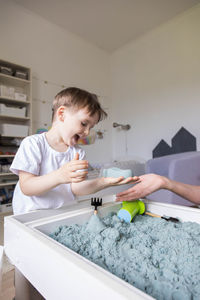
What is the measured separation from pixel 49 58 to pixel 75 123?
249 centimetres

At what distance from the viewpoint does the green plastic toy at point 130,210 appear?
586mm

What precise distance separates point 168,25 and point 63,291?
3365mm

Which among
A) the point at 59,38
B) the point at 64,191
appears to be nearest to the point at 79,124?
the point at 64,191

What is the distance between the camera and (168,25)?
9.12 feet

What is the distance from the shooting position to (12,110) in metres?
2.14

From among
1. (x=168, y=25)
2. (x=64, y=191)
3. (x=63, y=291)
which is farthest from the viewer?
(x=168, y=25)

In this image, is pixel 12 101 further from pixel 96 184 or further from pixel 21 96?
pixel 96 184

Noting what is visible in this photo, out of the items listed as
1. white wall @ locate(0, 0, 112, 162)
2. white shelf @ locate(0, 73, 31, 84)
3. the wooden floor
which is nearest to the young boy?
the wooden floor

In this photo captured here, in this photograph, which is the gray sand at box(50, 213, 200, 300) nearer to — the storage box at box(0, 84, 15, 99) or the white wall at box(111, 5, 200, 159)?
the storage box at box(0, 84, 15, 99)

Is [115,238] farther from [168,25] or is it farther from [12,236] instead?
[168,25]

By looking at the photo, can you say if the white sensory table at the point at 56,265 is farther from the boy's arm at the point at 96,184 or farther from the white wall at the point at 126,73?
the white wall at the point at 126,73

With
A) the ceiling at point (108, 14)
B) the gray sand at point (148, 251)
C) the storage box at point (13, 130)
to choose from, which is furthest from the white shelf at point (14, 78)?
the gray sand at point (148, 251)

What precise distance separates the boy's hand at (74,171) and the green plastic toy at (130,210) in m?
0.19

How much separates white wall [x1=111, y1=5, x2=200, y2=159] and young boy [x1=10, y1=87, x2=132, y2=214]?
2.20m
